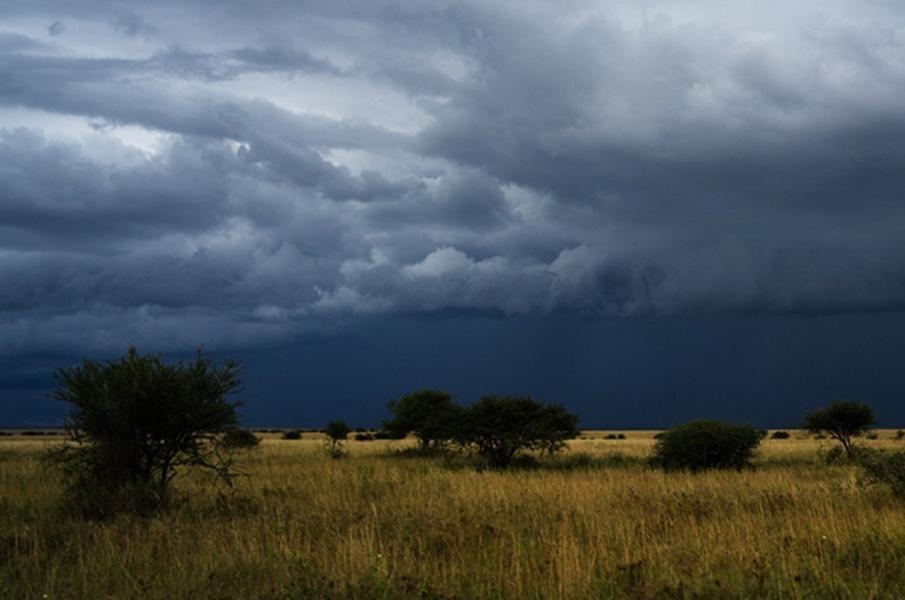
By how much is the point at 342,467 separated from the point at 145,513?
1234 centimetres

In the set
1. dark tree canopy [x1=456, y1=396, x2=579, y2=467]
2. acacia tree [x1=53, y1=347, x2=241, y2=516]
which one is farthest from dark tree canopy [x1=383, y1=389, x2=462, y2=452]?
acacia tree [x1=53, y1=347, x2=241, y2=516]

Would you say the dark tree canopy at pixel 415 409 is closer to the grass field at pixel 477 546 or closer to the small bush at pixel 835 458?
the small bush at pixel 835 458

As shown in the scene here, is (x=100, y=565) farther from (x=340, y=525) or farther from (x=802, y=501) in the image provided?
(x=802, y=501)

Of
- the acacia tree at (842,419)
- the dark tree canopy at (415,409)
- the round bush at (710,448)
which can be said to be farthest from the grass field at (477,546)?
the dark tree canopy at (415,409)

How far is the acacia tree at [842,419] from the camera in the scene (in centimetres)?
3750

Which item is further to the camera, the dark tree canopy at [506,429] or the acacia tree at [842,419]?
the acacia tree at [842,419]

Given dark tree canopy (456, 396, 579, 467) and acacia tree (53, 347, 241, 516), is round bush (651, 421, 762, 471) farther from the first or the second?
acacia tree (53, 347, 241, 516)

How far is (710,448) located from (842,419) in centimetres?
1418

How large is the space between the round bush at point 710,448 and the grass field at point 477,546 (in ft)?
36.9

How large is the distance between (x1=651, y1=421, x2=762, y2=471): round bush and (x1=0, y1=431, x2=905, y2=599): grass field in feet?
36.9

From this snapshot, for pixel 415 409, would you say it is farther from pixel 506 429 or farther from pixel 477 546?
pixel 477 546

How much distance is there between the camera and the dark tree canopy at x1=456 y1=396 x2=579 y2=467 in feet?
94.5

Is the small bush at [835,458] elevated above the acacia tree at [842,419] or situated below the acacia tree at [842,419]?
below

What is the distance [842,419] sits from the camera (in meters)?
37.9
